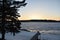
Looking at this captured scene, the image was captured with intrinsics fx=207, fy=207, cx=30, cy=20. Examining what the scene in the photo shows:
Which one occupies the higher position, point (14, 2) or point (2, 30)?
point (14, 2)

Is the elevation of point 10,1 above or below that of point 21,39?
above

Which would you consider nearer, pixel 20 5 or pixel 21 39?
pixel 20 5

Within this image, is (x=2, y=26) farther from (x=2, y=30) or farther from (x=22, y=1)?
(x=22, y=1)

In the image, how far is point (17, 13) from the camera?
1788cm

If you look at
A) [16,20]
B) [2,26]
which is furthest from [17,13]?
[2,26]

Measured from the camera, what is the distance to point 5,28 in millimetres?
17391

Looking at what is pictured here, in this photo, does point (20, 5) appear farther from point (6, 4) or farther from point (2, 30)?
point (2, 30)

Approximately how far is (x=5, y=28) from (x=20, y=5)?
240cm

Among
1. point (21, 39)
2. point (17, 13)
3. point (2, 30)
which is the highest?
point (17, 13)

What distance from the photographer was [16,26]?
17594mm

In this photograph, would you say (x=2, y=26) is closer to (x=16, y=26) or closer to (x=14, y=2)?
(x=16, y=26)

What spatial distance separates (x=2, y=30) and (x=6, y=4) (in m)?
2.24

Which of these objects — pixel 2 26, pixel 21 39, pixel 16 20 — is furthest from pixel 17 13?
pixel 21 39

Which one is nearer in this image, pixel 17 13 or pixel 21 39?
pixel 17 13
